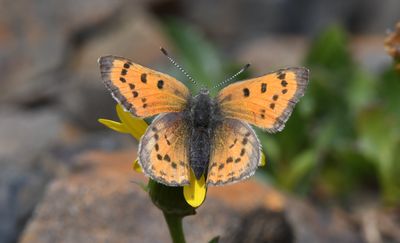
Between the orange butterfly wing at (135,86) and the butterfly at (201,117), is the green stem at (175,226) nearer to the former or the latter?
the butterfly at (201,117)

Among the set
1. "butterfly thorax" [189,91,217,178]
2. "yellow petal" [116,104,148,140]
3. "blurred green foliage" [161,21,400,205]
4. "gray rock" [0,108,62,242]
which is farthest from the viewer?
"blurred green foliage" [161,21,400,205]

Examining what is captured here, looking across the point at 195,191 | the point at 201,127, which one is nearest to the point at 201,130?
the point at 201,127

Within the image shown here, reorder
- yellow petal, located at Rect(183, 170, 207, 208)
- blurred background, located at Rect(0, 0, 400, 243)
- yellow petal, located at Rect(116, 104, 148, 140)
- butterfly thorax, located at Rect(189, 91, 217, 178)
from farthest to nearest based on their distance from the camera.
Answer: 1. blurred background, located at Rect(0, 0, 400, 243)
2. yellow petal, located at Rect(116, 104, 148, 140)
3. butterfly thorax, located at Rect(189, 91, 217, 178)
4. yellow petal, located at Rect(183, 170, 207, 208)

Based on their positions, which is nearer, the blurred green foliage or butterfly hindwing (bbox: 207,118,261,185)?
butterfly hindwing (bbox: 207,118,261,185)

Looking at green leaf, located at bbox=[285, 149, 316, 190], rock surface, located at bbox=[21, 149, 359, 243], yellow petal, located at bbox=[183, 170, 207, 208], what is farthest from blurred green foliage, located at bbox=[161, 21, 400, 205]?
yellow petal, located at bbox=[183, 170, 207, 208]

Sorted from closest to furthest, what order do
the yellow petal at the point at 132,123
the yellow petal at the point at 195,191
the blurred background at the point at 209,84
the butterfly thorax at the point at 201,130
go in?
the yellow petal at the point at 195,191 → the butterfly thorax at the point at 201,130 → the yellow petal at the point at 132,123 → the blurred background at the point at 209,84

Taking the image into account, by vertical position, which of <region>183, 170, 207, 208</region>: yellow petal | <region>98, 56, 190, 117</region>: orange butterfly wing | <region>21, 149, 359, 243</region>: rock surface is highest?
<region>98, 56, 190, 117</region>: orange butterfly wing

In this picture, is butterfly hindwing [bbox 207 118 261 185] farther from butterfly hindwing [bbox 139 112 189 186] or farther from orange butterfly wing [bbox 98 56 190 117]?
orange butterfly wing [bbox 98 56 190 117]

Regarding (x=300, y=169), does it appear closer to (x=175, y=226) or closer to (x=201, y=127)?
(x=201, y=127)

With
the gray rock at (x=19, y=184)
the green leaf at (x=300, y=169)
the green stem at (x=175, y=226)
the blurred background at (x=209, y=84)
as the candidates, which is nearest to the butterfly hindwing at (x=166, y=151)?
the green stem at (x=175, y=226)
